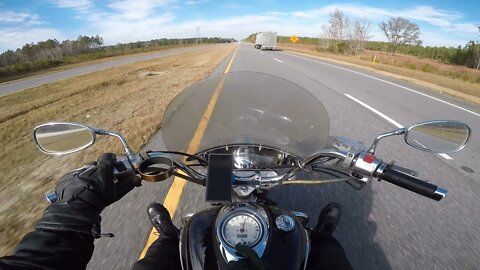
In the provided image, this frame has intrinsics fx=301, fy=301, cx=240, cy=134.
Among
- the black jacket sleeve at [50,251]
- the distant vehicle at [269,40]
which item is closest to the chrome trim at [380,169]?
the black jacket sleeve at [50,251]

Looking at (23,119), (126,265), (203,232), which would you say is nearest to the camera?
(203,232)

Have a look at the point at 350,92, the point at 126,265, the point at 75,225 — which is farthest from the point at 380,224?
the point at 350,92

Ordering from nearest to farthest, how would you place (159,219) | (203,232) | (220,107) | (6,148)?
(203,232)
(159,219)
(220,107)
(6,148)

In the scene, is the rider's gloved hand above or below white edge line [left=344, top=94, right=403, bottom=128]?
above

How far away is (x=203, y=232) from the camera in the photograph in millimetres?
1338

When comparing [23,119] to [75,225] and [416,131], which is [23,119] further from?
[416,131]

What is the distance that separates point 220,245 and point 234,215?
147mm

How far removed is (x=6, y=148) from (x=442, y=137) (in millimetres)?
7669

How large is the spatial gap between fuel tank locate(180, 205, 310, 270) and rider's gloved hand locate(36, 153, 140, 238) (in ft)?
1.49

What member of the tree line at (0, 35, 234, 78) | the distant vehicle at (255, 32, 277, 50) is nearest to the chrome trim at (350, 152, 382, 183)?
the tree line at (0, 35, 234, 78)

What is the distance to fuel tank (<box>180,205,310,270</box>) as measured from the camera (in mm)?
1192

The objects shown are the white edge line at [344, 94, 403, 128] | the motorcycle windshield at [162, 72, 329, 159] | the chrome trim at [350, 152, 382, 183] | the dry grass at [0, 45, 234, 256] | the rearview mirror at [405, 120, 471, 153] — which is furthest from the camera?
the white edge line at [344, 94, 403, 128]

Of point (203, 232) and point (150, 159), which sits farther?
point (150, 159)

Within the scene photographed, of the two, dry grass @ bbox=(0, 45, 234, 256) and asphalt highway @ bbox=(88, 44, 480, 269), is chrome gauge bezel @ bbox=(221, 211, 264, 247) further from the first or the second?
dry grass @ bbox=(0, 45, 234, 256)
